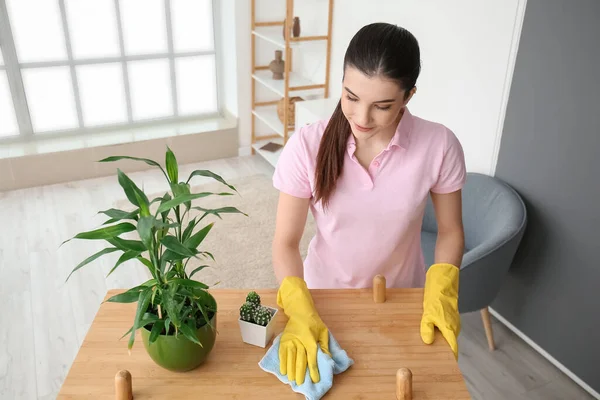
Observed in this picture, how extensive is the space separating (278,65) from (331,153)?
3031mm

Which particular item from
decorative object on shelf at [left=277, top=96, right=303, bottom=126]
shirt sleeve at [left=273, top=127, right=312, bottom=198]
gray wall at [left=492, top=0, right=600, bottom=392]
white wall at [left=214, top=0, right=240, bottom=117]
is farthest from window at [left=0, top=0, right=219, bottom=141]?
shirt sleeve at [left=273, top=127, right=312, bottom=198]

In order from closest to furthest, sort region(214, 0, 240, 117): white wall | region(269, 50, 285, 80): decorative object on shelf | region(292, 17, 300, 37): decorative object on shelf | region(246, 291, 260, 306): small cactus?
region(246, 291, 260, 306): small cactus < region(292, 17, 300, 37): decorative object on shelf < region(269, 50, 285, 80): decorative object on shelf < region(214, 0, 240, 117): white wall

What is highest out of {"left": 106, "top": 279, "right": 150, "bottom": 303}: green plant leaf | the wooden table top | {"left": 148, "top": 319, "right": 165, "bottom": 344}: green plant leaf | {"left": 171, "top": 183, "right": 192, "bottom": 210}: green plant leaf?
{"left": 171, "top": 183, "right": 192, "bottom": 210}: green plant leaf

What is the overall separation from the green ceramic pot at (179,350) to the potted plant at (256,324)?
86mm

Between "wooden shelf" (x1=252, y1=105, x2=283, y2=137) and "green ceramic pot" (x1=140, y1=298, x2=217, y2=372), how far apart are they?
10.5 feet

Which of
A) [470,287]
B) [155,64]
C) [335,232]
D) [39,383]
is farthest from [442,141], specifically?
[155,64]

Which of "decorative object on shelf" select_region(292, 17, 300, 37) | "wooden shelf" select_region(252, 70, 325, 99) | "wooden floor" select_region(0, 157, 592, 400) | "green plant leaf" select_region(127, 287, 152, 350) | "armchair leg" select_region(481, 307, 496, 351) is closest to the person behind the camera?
"green plant leaf" select_region(127, 287, 152, 350)

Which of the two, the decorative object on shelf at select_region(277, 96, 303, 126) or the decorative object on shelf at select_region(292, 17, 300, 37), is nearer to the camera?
the decorative object on shelf at select_region(292, 17, 300, 37)

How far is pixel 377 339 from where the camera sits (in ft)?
4.20

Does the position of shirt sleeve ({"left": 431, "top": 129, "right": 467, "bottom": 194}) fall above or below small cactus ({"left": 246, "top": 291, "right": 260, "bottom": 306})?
above

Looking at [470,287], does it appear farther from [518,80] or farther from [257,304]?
[257,304]

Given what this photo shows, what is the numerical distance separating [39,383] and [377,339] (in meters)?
1.90

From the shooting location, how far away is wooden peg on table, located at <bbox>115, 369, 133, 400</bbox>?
1080 mm

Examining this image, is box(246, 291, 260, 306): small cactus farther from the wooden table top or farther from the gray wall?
the gray wall
